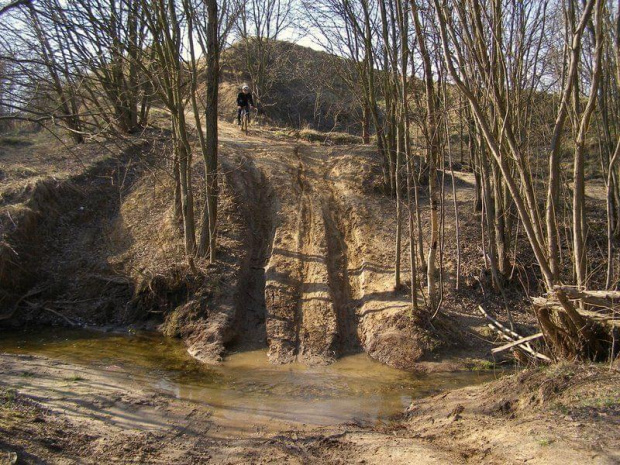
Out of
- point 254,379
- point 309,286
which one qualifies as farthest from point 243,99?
point 254,379

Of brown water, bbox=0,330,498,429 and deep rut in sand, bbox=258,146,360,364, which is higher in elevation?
deep rut in sand, bbox=258,146,360,364

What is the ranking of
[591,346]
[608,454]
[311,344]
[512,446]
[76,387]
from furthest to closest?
[311,344], [76,387], [591,346], [512,446], [608,454]

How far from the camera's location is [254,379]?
905cm

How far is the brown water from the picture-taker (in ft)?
24.7

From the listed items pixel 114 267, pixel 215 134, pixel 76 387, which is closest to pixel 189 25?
pixel 215 134

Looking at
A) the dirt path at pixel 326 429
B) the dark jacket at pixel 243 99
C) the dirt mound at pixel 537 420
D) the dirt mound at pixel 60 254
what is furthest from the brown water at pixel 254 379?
the dark jacket at pixel 243 99

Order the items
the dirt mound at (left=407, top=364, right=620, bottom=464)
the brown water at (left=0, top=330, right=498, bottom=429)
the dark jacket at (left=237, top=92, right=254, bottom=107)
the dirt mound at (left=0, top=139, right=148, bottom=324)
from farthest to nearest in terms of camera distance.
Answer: the dark jacket at (left=237, top=92, right=254, bottom=107), the dirt mound at (left=0, top=139, right=148, bottom=324), the brown water at (left=0, top=330, right=498, bottom=429), the dirt mound at (left=407, top=364, right=620, bottom=464)

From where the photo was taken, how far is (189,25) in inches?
438

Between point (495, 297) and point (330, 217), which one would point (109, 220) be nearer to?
point (330, 217)

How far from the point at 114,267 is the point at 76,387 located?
5.73 meters

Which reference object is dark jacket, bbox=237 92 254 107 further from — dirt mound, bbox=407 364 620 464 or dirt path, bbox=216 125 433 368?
dirt mound, bbox=407 364 620 464

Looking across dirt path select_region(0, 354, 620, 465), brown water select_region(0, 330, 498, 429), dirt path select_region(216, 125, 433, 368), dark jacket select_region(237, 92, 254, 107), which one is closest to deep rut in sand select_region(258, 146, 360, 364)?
dirt path select_region(216, 125, 433, 368)

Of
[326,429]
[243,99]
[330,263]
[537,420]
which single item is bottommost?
[326,429]

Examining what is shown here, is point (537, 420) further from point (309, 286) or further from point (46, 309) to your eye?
point (46, 309)
